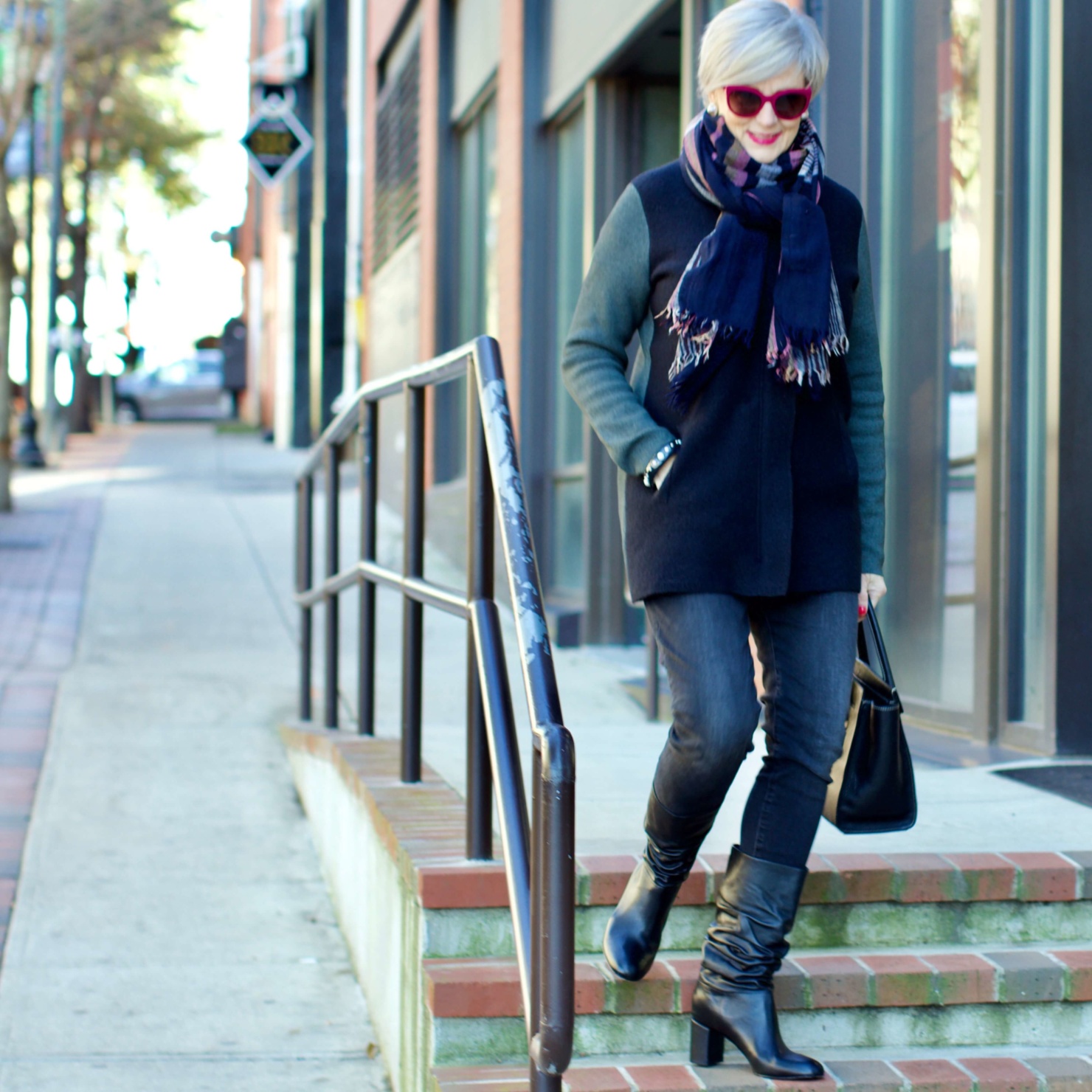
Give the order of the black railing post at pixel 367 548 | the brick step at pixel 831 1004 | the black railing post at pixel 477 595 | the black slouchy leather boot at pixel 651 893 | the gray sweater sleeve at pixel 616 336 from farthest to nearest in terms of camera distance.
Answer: the black railing post at pixel 367 548
the black railing post at pixel 477 595
the brick step at pixel 831 1004
the black slouchy leather boot at pixel 651 893
the gray sweater sleeve at pixel 616 336

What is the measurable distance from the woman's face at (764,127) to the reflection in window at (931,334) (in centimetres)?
227

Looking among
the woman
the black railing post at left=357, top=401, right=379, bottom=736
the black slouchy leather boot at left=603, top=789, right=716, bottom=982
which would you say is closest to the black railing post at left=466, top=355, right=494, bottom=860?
the black slouchy leather boot at left=603, top=789, right=716, bottom=982

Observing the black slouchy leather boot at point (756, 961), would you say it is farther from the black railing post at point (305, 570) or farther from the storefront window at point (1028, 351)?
the black railing post at point (305, 570)

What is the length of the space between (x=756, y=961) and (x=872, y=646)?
1.96 feet

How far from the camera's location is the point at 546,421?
29.1 feet

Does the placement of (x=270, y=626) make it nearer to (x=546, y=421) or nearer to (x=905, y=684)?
(x=546, y=421)

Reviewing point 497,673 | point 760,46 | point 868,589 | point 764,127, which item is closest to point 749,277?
point 764,127

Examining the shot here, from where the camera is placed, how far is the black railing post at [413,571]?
3.93m

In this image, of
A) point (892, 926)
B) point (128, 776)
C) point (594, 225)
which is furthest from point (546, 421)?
point (892, 926)

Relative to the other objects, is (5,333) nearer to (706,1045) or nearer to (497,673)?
(497,673)

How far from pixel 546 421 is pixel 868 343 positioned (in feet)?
20.2

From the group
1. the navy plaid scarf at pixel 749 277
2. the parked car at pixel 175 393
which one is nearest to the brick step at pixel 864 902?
the navy plaid scarf at pixel 749 277

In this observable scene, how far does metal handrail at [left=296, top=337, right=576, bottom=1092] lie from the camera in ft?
7.66

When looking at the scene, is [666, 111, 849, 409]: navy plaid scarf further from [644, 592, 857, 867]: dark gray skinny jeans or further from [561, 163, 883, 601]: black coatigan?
[644, 592, 857, 867]: dark gray skinny jeans
